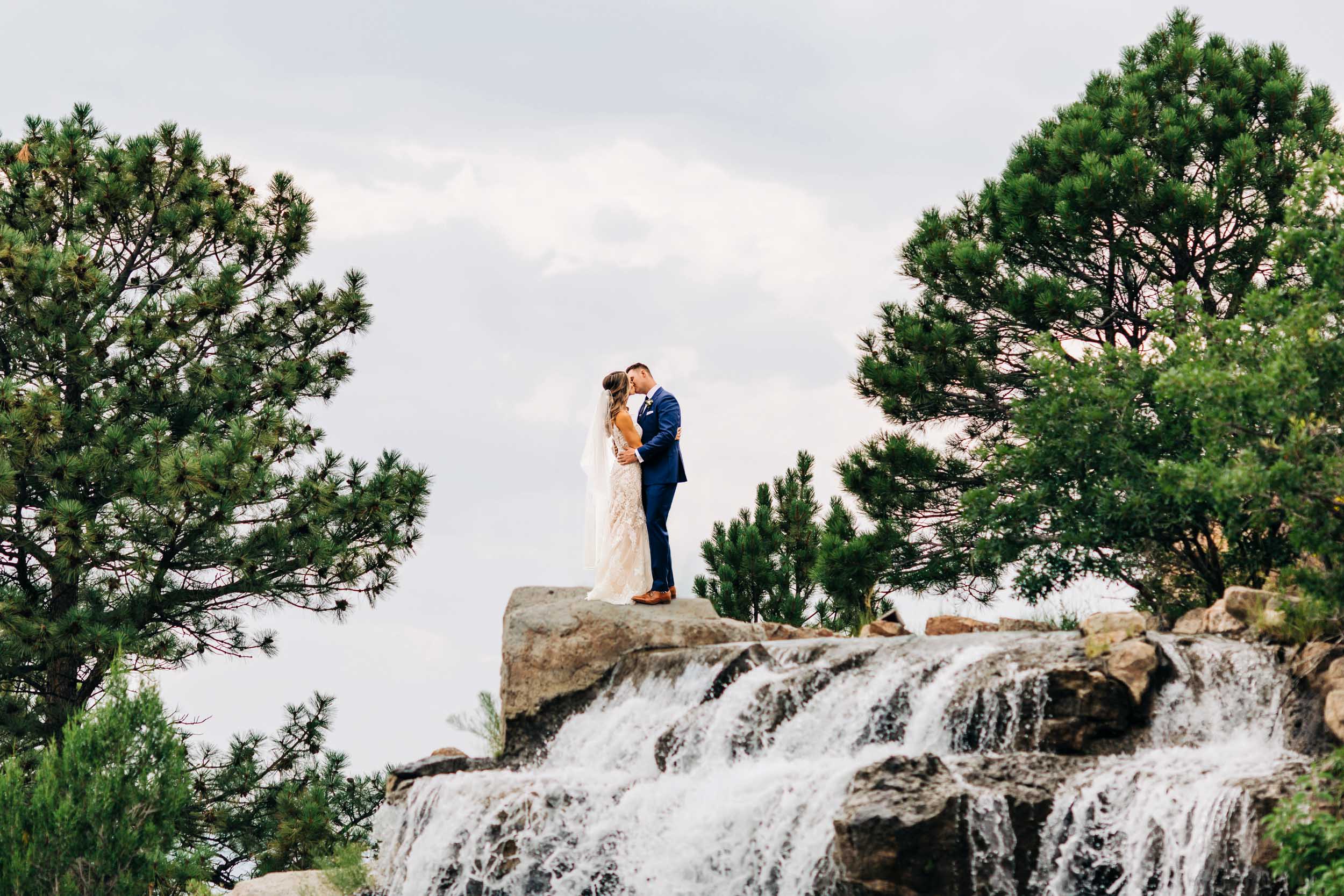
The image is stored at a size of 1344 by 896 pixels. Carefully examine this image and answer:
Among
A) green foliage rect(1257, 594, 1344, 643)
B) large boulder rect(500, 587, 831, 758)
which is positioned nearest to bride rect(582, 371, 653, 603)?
large boulder rect(500, 587, 831, 758)

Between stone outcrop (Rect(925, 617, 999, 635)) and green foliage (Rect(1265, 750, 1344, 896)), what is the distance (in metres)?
5.96

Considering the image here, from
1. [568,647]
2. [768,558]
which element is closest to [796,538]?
[768,558]

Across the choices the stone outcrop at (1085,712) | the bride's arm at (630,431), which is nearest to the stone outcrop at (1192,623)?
the stone outcrop at (1085,712)

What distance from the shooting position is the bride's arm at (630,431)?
12.7m

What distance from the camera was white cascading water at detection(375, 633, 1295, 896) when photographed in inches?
285

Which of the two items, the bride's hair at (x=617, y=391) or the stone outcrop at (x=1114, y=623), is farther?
the bride's hair at (x=617, y=391)

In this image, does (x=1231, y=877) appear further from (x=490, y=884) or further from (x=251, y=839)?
(x=251, y=839)

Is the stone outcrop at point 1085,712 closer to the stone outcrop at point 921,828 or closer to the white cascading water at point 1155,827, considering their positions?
the white cascading water at point 1155,827

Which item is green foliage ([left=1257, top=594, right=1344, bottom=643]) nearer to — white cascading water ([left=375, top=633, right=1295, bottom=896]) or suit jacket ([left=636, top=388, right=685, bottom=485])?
white cascading water ([left=375, top=633, right=1295, bottom=896])

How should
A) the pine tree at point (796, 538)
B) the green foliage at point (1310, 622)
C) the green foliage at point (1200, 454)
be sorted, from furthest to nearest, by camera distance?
the pine tree at point (796, 538)
the green foliage at point (1310, 622)
the green foliage at point (1200, 454)

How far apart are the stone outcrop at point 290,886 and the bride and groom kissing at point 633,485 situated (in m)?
3.59

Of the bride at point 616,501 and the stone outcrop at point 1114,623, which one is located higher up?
the bride at point 616,501

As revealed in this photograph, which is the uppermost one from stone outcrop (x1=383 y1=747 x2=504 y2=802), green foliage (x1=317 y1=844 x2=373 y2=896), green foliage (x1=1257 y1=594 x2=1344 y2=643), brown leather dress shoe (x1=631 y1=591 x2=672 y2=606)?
brown leather dress shoe (x1=631 y1=591 x2=672 y2=606)

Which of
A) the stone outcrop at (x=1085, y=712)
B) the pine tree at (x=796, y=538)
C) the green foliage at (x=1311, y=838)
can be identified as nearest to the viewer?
the green foliage at (x=1311, y=838)
